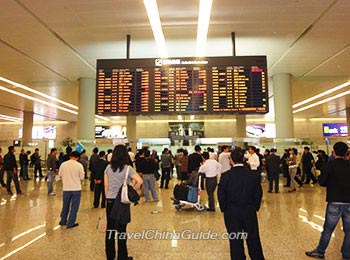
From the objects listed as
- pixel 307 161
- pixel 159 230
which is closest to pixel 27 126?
pixel 307 161

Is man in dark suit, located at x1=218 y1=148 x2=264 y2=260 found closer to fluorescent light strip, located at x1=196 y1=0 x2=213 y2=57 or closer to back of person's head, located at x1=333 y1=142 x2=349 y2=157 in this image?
back of person's head, located at x1=333 y1=142 x2=349 y2=157

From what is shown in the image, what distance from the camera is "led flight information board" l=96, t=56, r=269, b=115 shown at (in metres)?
6.60

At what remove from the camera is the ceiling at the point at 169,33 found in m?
5.76

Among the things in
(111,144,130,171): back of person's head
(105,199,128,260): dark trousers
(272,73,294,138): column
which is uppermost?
(272,73,294,138): column

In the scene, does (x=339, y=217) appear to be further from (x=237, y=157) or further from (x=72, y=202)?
(x=72, y=202)

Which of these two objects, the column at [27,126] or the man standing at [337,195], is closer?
the man standing at [337,195]

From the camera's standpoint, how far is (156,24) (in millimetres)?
6586

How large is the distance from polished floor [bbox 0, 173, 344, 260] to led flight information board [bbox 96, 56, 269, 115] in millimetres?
2378

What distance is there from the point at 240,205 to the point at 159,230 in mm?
2347

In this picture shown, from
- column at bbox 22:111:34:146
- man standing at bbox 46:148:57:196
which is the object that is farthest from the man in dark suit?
column at bbox 22:111:34:146

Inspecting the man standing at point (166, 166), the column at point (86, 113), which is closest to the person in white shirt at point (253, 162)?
the man standing at point (166, 166)

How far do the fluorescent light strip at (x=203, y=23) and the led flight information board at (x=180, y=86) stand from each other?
31.0 inches

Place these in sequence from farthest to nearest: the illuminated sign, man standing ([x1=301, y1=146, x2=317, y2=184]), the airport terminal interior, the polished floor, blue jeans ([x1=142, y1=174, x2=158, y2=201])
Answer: the illuminated sign, man standing ([x1=301, y1=146, x2=317, y2=184]), blue jeans ([x1=142, y1=174, x2=158, y2=201]), the airport terminal interior, the polished floor

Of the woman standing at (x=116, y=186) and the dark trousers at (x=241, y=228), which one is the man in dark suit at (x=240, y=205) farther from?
the woman standing at (x=116, y=186)
